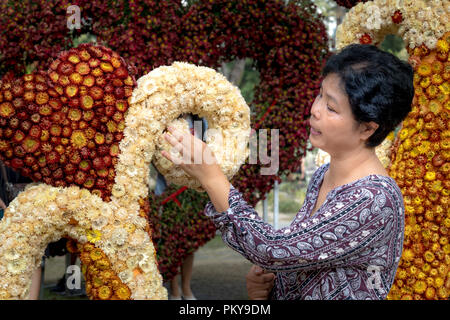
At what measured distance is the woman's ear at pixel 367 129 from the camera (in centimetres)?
131

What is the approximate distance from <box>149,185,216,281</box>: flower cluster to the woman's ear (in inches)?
111

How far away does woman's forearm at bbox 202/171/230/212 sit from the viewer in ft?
4.40

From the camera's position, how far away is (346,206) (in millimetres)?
1227

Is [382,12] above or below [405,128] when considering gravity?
above

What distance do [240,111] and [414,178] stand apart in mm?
1193

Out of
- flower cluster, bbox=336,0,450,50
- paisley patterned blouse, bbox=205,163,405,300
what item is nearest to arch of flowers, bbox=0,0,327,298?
flower cluster, bbox=336,0,450,50

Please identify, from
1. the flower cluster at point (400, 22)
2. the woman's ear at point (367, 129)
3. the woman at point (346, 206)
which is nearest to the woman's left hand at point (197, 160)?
the woman at point (346, 206)

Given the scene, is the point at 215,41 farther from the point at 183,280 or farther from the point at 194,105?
the point at 183,280

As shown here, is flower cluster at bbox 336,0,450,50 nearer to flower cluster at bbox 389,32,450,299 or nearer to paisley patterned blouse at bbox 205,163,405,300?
flower cluster at bbox 389,32,450,299

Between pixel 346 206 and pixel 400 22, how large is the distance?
1727 millimetres

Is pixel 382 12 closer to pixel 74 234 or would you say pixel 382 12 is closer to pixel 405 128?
pixel 405 128

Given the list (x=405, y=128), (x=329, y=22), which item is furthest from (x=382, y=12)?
(x=329, y=22)

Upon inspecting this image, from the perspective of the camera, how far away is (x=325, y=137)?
4.43 ft

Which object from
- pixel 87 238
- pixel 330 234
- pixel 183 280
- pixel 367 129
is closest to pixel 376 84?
pixel 367 129
